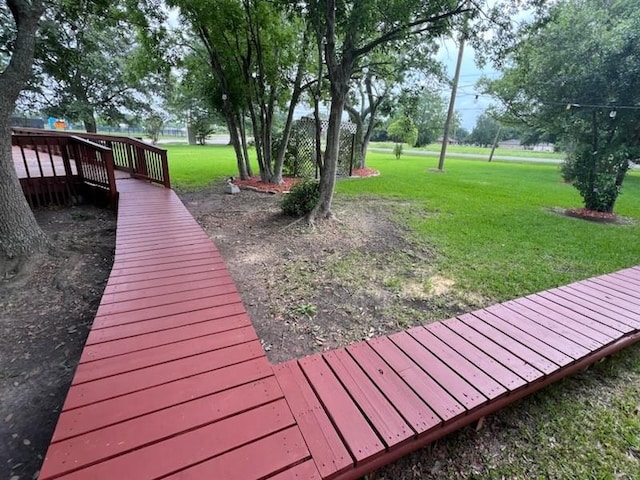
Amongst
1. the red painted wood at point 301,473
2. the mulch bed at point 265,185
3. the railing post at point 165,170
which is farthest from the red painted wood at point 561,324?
the railing post at point 165,170

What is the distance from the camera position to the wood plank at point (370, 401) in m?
1.43

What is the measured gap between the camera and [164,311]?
2156mm

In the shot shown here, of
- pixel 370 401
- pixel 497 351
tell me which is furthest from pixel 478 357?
pixel 370 401

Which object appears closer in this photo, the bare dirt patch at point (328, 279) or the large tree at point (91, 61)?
the bare dirt patch at point (328, 279)

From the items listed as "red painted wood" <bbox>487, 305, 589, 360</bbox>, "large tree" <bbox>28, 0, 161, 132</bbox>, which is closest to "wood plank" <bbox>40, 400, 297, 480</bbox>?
"red painted wood" <bbox>487, 305, 589, 360</bbox>

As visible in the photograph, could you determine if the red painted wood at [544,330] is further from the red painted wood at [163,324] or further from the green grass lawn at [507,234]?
the red painted wood at [163,324]

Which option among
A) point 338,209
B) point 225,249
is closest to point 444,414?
point 225,249

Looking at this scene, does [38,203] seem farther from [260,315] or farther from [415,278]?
[415,278]

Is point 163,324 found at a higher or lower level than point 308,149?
lower

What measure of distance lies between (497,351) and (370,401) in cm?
102

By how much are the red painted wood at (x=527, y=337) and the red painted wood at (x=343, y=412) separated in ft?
4.51

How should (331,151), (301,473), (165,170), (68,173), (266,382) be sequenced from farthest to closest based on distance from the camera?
(165,170) < (68,173) < (331,151) < (266,382) < (301,473)

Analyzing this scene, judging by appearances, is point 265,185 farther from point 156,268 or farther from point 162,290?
point 162,290

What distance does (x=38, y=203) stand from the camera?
5.36m
